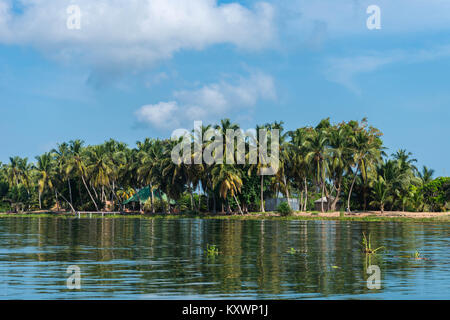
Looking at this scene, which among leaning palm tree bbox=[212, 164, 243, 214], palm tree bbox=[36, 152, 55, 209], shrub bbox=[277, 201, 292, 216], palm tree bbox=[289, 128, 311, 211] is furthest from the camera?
palm tree bbox=[36, 152, 55, 209]

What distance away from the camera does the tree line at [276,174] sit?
7175 cm

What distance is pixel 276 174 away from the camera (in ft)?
245

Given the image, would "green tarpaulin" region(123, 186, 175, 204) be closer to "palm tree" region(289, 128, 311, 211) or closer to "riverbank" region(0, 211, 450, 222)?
"riverbank" region(0, 211, 450, 222)

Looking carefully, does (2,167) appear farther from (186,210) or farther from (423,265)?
(423,265)

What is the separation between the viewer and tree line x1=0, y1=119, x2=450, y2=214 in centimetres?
7175

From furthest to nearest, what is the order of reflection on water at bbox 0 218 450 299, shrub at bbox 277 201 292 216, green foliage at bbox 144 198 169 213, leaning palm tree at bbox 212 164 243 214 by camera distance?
green foliage at bbox 144 198 169 213 → shrub at bbox 277 201 292 216 → leaning palm tree at bbox 212 164 243 214 → reflection on water at bbox 0 218 450 299

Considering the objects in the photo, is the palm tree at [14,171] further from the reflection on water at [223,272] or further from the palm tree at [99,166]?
the reflection on water at [223,272]

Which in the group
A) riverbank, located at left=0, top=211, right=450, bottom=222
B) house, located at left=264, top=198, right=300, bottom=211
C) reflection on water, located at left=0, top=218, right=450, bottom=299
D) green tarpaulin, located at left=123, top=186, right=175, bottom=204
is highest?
green tarpaulin, located at left=123, top=186, right=175, bottom=204

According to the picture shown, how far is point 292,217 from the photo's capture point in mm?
69375

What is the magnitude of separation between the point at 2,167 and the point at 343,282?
382 feet

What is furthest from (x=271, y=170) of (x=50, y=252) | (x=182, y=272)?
(x=182, y=272)

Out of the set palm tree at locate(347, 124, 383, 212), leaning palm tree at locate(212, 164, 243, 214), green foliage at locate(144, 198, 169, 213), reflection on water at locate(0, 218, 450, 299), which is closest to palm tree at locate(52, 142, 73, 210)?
green foliage at locate(144, 198, 169, 213)

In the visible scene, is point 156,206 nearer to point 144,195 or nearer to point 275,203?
point 144,195

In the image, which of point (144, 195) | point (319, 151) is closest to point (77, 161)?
point (144, 195)
